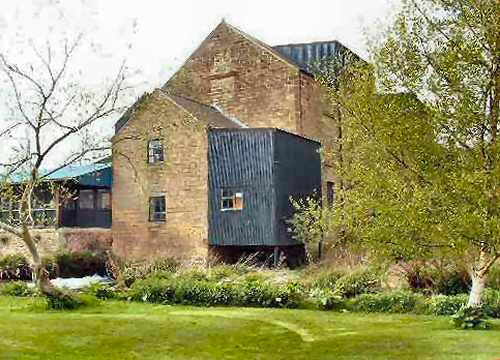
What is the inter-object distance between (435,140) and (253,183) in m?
16.5

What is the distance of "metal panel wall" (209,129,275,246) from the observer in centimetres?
2966

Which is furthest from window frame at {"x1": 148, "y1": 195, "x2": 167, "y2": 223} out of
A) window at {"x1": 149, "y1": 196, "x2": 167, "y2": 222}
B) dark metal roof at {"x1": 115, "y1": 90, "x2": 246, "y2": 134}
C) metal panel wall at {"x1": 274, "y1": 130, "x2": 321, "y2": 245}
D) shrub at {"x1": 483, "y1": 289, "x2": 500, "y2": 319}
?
shrub at {"x1": 483, "y1": 289, "x2": 500, "y2": 319}

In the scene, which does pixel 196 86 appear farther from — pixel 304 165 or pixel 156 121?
pixel 304 165

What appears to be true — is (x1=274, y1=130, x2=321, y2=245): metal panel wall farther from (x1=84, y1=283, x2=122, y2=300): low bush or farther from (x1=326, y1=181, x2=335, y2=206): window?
(x1=84, y1=283, x2=122, y2=300): low bush

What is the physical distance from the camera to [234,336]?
546 inches

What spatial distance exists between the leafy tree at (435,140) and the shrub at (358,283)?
5468 millimetres

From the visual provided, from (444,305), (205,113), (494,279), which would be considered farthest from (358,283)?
(205,113)

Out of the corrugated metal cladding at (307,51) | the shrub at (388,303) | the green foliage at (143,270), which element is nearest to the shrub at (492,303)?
the shrub at (388,303)

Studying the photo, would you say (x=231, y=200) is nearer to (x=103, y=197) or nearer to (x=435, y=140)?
(x=103, y=197)

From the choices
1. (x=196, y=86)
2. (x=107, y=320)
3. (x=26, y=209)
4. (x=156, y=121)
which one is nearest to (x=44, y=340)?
(x=107, y=320)

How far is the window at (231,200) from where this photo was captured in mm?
30234

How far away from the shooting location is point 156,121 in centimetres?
3216

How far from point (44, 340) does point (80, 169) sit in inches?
999

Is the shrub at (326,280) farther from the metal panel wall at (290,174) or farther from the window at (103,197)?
the window at (103,197)
